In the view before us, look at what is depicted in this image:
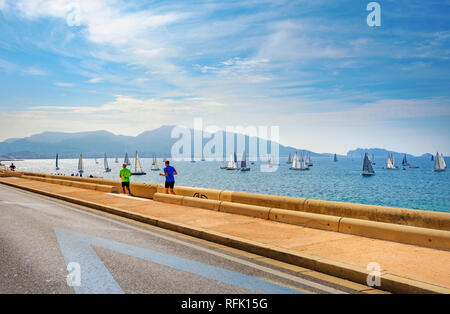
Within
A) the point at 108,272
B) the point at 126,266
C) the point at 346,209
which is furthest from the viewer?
the point at 346,209

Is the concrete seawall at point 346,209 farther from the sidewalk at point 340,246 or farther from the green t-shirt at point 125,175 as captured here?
the green t-shirt at point 125,175

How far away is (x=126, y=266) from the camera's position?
6.16 metres

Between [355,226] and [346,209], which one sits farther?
[346,209]

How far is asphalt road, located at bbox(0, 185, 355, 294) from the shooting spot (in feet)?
16.9

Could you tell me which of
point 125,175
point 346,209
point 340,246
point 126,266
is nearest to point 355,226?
point 340,246

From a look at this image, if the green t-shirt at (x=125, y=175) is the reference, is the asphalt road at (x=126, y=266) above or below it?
below

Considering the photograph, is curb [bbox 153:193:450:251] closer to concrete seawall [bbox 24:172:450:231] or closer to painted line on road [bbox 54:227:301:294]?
concrete seawall [bbox 24:172:450:231]

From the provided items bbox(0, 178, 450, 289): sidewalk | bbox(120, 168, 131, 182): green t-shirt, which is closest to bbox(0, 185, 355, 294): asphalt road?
bbox(0, 178, 450, 289): sidewalk

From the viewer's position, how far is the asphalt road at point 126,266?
5.14 m

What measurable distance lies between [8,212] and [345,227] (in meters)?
11.6

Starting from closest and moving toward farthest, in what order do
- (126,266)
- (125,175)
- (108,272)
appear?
(108,272) → (126,266) → (125,175)

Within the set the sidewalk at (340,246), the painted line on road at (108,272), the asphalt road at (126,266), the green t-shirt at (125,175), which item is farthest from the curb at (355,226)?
the green t-shirt at (125,175)

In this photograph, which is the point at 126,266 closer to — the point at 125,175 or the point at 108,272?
the point at 108,272

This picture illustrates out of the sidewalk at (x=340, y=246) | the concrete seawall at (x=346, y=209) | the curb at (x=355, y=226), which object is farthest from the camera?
the concrete seawall at (x=346, y=209)
